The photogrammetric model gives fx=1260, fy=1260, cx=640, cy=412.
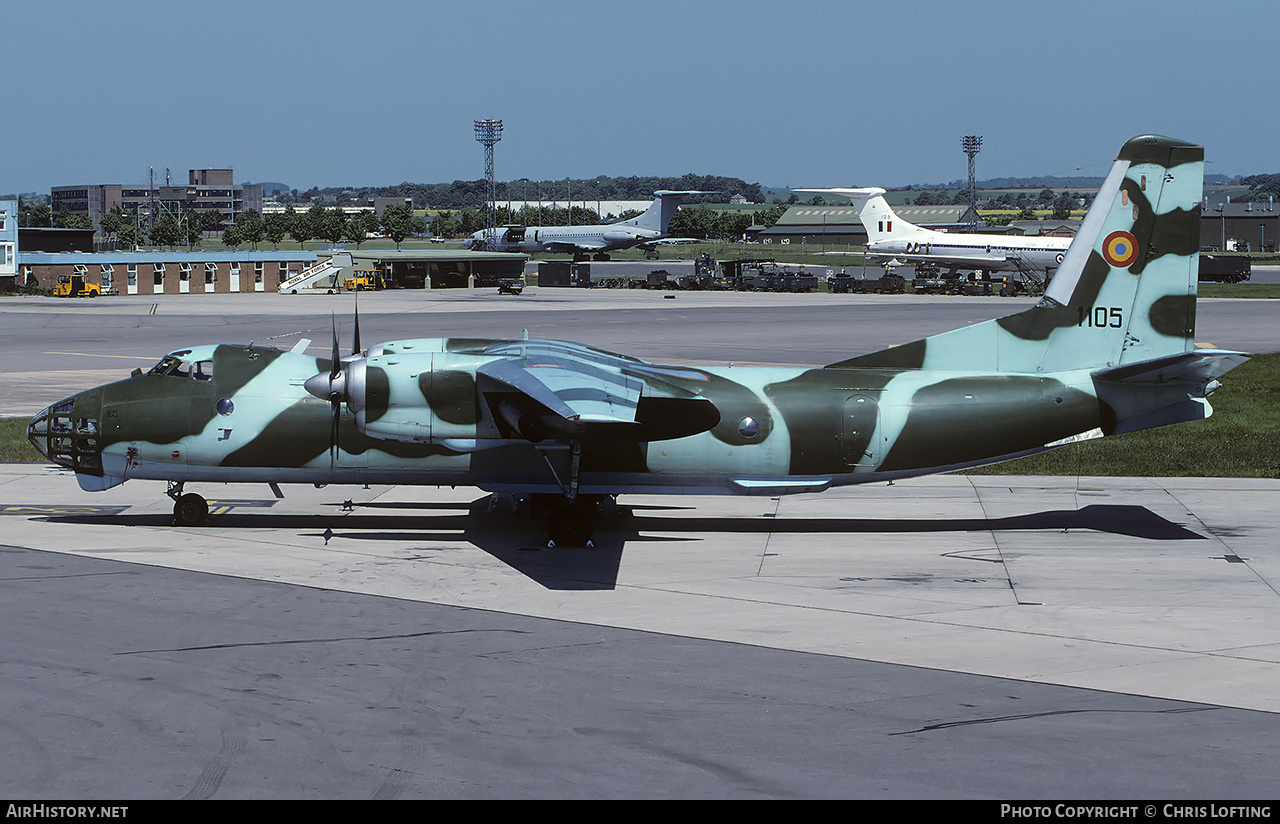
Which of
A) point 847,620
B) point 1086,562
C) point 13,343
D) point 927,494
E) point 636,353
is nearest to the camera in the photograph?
point 847,620

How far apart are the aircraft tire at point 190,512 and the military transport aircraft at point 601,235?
128 meters

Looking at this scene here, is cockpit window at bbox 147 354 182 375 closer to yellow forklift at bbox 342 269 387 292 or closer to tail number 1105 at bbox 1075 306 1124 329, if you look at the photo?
tail number 1105 at bbox 1075 306 1124 329

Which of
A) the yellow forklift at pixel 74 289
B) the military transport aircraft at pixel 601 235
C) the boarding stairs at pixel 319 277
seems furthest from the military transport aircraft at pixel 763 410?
the military transport aircraft at pixel 601 235

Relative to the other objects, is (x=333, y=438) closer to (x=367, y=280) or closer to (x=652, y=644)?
(x=652, y=644)

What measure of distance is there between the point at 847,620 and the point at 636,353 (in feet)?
129

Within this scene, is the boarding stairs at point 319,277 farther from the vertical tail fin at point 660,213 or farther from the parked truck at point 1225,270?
the parked truck at point 1225,270

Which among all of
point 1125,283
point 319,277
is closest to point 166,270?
point 319,277

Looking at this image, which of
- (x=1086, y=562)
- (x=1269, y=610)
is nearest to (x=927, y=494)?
(x=1086, y=562)

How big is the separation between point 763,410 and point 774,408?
0.21 meters

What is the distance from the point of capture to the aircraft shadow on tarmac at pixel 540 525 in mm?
24234

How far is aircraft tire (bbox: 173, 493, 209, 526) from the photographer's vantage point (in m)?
25.4

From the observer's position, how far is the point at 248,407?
24312 millimetres
